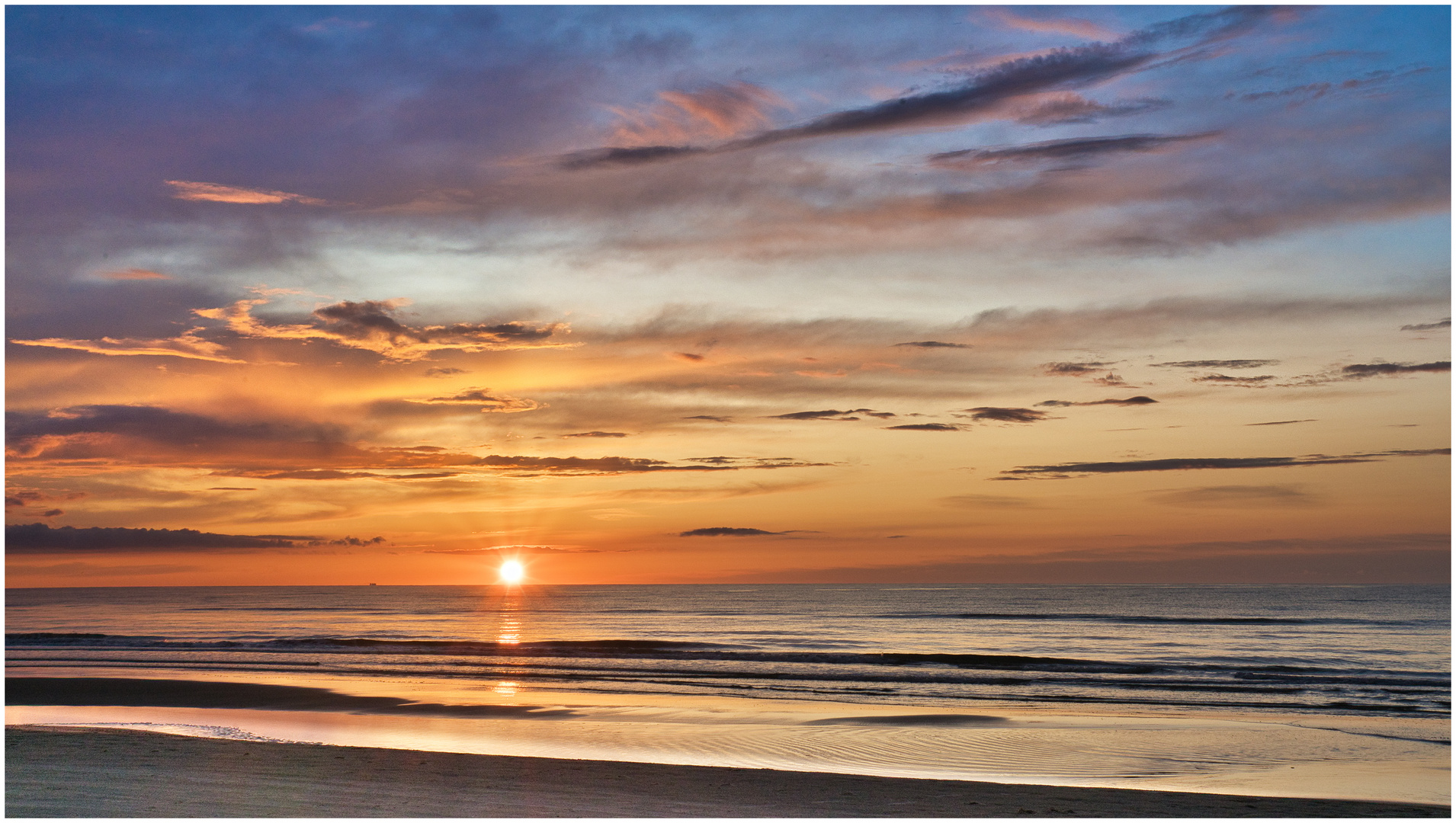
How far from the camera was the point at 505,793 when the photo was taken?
15.5 meters

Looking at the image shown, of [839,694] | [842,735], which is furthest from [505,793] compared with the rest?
[839,694]

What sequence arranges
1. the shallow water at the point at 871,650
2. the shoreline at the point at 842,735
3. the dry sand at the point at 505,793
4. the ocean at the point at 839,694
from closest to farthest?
the dry sand at the point at 505,793, the shoreline at the point at 842,735, the ocean at the point at 839,694, the shallow water at the point at 871,650

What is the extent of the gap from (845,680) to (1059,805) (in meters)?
21.4

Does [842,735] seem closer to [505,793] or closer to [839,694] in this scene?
[839,694]

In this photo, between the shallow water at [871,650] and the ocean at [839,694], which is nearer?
the ocean at [839,694]

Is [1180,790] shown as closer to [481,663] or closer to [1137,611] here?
[481,663]

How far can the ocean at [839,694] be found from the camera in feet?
66.5

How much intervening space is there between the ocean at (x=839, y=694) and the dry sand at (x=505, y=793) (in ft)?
5.38

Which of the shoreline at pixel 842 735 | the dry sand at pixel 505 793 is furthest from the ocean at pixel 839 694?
the dry sand at pixel 505 793

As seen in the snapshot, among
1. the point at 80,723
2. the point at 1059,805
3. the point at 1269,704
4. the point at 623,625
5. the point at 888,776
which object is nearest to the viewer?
the point at 1059,805

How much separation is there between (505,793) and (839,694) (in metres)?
17.9

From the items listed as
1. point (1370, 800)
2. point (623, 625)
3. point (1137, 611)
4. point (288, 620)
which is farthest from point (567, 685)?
point (1137, 611)

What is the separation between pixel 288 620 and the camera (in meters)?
93.3

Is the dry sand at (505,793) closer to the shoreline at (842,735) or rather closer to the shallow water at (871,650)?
the shoreline at (842,735)
